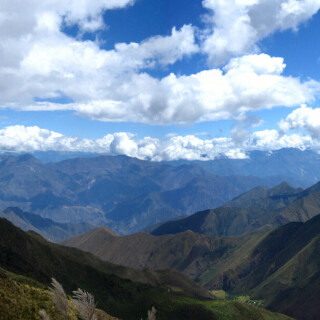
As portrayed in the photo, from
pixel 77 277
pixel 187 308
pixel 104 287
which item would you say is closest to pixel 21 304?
pixel 104 287

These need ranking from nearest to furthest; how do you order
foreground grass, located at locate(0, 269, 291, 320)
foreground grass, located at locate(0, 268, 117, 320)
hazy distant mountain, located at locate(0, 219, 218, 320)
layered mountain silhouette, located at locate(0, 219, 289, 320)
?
foreground grass, located at locate(0, 268, 117, 320), foreground grass, located at locate(0, 269, 291, 320), hazy distant mountain, located at locate(0, 219, 218, 320), layered mountain silhouette, located at locate(0, 219, 289, 320)

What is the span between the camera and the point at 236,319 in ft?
523

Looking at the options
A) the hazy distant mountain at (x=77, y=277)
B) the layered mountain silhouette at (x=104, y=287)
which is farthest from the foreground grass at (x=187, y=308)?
the hazy distant mountain at (x=77, y=277)

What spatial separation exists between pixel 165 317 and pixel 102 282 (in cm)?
3672

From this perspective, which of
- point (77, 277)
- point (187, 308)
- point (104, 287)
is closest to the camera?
point (187, 308)

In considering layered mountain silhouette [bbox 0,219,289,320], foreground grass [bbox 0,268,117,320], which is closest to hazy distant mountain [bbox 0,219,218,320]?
layered mountain silhouette [bbox 0,219,289,320]

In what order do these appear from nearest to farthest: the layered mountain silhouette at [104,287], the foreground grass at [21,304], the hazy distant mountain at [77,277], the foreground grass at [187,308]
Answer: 1. the foreground grass at [21,304]
2. the foreground grass at [187,308]
3. the hazy distant mountain at [77,277]
4. the layered mountain silhouette at [104,287]

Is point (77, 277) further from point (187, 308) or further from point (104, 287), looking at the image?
point (187, 308)

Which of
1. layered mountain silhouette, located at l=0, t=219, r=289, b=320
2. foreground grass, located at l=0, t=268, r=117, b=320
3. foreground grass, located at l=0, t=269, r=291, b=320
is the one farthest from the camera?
layered mountain silhouette, located at l=0, t=219, r=289, b=320

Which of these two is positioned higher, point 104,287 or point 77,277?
point 77,277

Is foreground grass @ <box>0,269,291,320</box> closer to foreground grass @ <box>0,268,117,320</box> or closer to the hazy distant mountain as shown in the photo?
foreground grass @ <box>0,268,117,320</box>

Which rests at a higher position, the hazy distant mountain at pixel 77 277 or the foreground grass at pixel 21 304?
the foreground grass at pixel 21 304

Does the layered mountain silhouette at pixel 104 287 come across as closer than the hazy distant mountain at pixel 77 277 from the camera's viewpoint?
No

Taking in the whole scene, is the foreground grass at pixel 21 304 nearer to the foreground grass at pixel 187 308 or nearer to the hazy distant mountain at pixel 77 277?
the foreground grass at pixel 187 308
